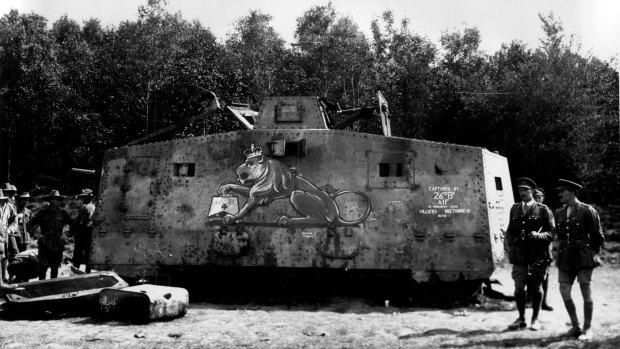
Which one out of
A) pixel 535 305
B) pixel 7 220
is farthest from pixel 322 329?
pixel 7 220

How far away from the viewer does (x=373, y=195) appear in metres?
8.33

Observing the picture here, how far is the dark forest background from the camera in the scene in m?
27.4

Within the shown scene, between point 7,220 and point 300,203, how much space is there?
5233 millimetres

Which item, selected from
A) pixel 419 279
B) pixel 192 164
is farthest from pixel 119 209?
pixel 419 279

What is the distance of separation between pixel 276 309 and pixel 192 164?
266cm

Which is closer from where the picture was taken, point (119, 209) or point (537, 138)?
point (119, 209)

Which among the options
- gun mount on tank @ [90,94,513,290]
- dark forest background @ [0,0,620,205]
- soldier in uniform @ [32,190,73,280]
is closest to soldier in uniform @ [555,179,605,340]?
gun mount on tank @ [90,94,513,290]

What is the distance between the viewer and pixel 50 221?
977cm

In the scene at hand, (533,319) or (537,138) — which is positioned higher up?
(537,138)

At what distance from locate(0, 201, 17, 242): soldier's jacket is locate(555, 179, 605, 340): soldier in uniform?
7.50 metres

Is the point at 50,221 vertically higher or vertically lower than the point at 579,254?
higher

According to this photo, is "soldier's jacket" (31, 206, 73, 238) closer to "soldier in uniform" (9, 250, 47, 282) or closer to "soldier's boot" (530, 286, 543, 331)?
"soldier in uniform" (9, 250, 47, 282)

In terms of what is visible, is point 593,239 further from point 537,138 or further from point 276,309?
point 537,138

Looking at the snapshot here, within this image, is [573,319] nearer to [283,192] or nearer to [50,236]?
[283,192]
